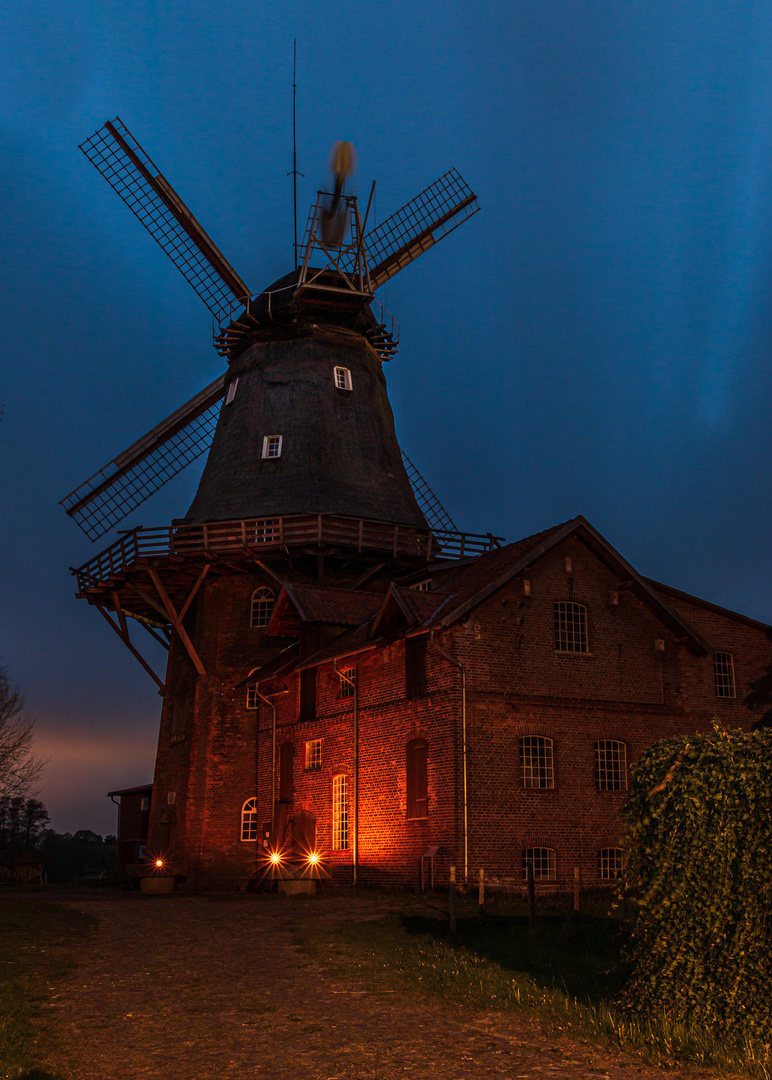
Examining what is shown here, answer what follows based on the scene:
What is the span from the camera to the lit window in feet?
84.4

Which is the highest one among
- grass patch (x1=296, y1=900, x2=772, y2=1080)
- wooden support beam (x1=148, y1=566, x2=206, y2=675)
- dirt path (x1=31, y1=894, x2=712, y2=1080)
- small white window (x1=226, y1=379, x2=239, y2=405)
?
small white window (x1=226, y1=379, x2=239, y2=405)

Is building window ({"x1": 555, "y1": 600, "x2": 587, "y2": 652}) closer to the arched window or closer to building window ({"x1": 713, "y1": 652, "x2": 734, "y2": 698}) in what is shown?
building window ({"x1": 713, "y1": 652, "x2": 734, "y2": 698})

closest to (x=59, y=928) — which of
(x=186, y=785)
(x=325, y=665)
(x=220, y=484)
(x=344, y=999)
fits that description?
(x=344, y=999)

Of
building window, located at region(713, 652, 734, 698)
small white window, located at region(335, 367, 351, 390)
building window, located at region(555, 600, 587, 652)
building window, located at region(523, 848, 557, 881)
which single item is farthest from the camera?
small white window, located at region(335, 367, 351, 390)

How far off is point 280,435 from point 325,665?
982 cm

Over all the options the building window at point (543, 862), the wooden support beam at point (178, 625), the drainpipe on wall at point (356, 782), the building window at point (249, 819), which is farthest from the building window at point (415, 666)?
the building window at point (249, 819)

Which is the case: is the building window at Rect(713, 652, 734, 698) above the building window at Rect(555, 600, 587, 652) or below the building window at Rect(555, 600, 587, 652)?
below

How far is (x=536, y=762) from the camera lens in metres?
25.6

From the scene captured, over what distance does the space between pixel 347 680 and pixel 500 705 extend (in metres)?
5.25

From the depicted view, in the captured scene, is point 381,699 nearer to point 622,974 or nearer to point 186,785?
point 186,785

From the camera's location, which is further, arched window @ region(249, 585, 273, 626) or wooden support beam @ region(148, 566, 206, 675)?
arched window @ region(249, 585, 273, 626)

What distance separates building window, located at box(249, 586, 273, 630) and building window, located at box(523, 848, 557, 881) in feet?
44.7

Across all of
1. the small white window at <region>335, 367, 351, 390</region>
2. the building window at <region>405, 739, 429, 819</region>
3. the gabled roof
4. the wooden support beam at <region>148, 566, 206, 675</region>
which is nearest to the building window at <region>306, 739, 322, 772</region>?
the gabled roof

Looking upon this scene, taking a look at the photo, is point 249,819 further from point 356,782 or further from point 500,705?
point 500,705
